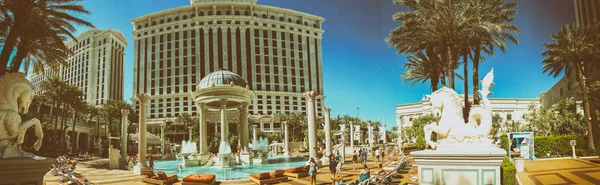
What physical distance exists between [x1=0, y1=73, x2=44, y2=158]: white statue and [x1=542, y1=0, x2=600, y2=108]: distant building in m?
36.2

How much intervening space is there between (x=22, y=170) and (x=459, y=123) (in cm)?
917

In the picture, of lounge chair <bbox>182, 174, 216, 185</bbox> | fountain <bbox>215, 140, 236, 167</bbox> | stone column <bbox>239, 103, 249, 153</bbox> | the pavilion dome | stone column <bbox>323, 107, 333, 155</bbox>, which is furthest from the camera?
the pavilion dome

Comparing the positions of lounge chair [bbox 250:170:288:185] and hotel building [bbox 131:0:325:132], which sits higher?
hotel building [bbox 131:0:325:132]

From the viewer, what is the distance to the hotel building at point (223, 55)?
11494 centimetres

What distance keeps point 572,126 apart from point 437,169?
44.9 meters

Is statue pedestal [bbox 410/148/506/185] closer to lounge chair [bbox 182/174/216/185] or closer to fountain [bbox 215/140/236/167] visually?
lounge chair [bbox 182/174/216/185]

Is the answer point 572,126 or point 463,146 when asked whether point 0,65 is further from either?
point 572,126

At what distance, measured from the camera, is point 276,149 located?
207 feet

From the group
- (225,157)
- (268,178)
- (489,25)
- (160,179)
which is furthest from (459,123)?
(225,157)

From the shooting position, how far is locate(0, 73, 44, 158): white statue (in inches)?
310

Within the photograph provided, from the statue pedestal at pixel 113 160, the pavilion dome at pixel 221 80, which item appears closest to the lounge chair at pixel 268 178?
the statue pedestal at pixel 113 160

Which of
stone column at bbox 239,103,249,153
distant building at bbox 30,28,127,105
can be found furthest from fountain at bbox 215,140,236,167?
distant building at bbox 30,28,127,105

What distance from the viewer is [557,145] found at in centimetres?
3145

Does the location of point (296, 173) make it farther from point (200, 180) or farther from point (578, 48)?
point (578, 48)
